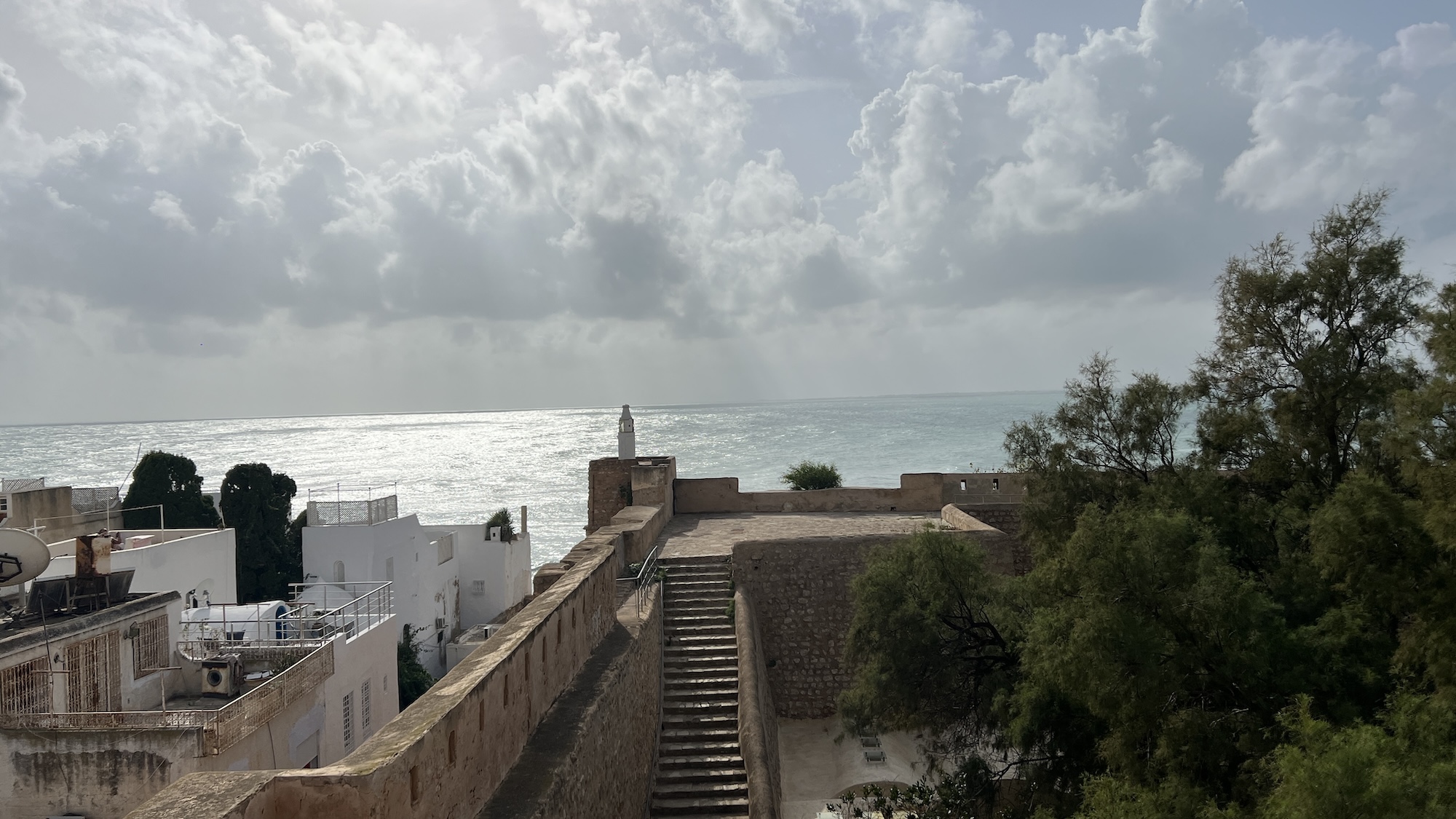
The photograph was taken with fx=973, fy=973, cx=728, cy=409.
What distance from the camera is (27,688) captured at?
848 centimetres

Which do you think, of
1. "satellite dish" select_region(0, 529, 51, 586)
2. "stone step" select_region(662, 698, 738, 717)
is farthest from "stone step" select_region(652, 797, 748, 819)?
"satellite dish" select_region(0, 529, 51, 586)

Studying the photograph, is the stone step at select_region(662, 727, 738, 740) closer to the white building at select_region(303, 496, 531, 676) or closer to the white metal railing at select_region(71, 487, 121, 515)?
the white building at select_region(303, 496, 531, 676)

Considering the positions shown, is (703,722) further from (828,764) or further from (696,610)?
(828,764)

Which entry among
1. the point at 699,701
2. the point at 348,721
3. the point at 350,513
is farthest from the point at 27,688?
the point at 350,513

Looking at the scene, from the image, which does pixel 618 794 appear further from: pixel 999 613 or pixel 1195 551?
pixel 1195 551

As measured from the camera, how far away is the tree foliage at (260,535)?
1286 inches

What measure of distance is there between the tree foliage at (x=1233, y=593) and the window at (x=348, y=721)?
19.7 ft

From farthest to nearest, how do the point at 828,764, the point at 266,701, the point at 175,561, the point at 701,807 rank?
the point at 175,561 < the point at 828,764 < the point at 701,807 < the point at 266,701

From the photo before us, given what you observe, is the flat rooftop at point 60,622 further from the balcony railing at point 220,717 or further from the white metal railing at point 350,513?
the white metal railing at point 350,513

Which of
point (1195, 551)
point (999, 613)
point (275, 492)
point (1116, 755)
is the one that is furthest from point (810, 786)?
point (275, 492)

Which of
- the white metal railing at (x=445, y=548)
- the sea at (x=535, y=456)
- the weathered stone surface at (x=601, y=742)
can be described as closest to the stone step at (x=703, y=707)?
the weathered stone surface at (x=601, y=742)

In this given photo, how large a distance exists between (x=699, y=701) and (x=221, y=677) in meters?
5.55

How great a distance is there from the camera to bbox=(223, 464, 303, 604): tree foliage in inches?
1286

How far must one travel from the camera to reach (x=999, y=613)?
11211mm
